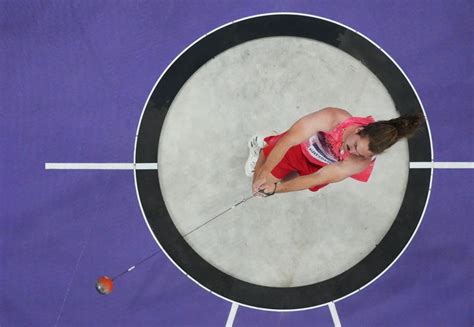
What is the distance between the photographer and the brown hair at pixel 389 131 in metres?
2.27

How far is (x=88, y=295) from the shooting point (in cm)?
363

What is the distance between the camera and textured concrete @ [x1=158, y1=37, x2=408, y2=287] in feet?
12.0

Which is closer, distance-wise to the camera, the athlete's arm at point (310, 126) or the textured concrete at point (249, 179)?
the athlete's arm at point (310, 126)

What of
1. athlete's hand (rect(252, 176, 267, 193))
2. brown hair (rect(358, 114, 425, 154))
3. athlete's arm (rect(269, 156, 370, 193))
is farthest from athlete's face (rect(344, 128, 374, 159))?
athlete's hand (rect(252, 176, 267, 193))

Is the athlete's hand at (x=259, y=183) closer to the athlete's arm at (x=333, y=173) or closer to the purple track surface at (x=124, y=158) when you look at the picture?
the athlete's arm at (x=333, y=173)

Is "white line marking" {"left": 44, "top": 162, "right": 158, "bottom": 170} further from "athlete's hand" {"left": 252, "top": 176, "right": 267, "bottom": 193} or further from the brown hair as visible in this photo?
the brown hair

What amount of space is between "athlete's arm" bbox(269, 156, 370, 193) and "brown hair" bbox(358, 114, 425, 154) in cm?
32

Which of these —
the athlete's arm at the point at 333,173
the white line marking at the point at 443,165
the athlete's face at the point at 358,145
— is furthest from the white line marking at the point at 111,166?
the white line marking at the point at 443,165

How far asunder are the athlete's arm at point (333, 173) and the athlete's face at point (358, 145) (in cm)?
15

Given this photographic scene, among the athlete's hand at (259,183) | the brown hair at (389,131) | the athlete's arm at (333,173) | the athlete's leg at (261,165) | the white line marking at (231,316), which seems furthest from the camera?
the white line marking at (231,316)

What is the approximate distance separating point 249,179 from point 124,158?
1047 mm

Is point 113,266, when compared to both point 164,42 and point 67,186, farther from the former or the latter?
point 164,42

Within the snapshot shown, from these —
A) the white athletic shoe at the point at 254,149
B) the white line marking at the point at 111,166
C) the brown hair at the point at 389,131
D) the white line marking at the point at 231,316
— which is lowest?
the white line marking at the point at 231,316

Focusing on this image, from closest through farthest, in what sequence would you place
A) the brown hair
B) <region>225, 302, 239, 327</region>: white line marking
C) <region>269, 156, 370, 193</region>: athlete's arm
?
the brown hair → <region>269, 156, 370, 193</region>: athlete's arm → <region>225, 302, 239, 327</region>: white line marking
